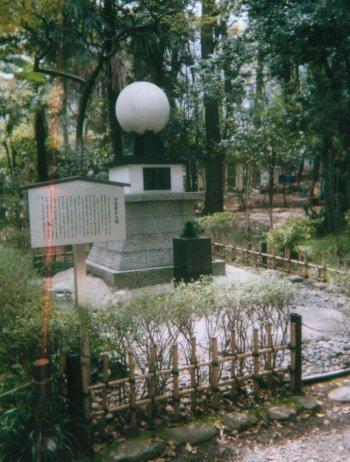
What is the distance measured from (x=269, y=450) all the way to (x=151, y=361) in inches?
44.9

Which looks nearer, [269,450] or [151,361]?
[269,450]

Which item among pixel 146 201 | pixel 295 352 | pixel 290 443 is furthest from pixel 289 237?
pixel 290 443

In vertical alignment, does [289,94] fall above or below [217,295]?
above

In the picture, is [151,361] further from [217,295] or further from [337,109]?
[337,109]

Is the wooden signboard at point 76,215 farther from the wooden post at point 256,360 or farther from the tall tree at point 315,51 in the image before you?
the tall tree at point 315,51

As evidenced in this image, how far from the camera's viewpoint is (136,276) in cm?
828

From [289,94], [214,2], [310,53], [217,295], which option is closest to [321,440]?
[217,295]

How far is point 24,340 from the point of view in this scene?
3.50 m

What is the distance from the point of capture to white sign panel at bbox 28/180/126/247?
16.2ft

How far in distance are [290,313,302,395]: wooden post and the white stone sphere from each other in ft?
18.1

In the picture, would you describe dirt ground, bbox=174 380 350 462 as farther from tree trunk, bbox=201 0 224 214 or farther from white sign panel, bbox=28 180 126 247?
tree trunk, bbox=201 0 224 214

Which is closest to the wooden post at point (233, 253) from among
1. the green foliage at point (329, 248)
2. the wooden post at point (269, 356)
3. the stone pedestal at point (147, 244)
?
the green foliage at point (329, 248)

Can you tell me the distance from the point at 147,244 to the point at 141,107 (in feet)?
8.66

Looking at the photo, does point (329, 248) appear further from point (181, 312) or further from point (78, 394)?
point (78, 394)
